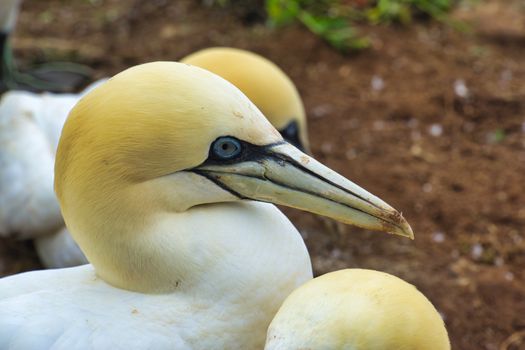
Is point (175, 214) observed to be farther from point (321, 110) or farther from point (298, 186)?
point (321, 110)

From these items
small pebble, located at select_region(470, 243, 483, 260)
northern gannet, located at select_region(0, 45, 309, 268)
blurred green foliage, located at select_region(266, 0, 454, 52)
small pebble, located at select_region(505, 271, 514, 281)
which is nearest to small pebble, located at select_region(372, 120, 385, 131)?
blurred green foliage, located at select_region(266, 0, 454, 52)

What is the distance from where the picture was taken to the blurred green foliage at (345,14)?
593cm

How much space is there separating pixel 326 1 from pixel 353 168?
1.94 meters

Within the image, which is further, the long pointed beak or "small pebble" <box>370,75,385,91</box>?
"small pebble" <box>370,75,385,91</box>

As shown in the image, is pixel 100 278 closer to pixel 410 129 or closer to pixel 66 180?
pixel 66 180

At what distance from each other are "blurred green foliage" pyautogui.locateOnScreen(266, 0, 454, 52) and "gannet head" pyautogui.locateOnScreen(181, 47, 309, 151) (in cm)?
178

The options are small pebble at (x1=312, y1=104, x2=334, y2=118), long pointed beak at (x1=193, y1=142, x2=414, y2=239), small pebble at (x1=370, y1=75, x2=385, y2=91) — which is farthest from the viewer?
Result: small pebble at (x1=370, y1=75, x2=385, y2=91)

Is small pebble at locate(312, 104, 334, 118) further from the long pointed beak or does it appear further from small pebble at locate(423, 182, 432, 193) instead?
the long pointed beak

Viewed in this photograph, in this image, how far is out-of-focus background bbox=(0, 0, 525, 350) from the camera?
4.13 metres

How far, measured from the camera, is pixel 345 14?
6293mm

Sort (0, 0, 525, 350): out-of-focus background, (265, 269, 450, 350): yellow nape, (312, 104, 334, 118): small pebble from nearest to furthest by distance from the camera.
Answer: (265, 269, 450, 350): yellow nape, (0, 0, 525, 350): out-of-focus background, (312, 104, 334, 118): small pebble

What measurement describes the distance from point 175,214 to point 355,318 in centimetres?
64

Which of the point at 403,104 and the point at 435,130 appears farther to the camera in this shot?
the point at 403,104

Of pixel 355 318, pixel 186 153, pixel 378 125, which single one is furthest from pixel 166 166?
pixel 378 125
